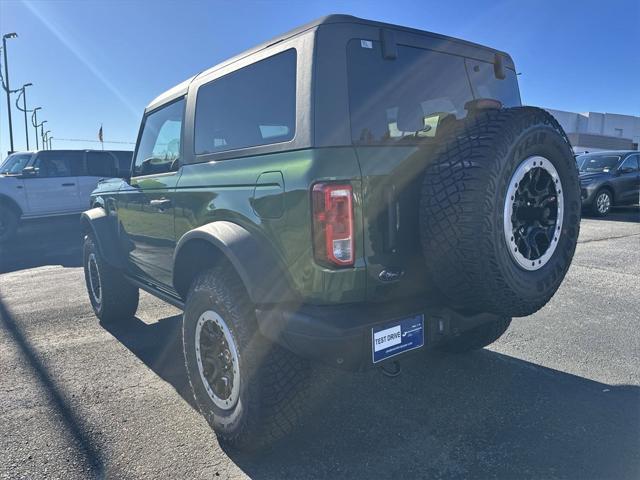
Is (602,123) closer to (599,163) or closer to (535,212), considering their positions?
(599,163)

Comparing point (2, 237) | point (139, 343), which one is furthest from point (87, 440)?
point (2, 237)

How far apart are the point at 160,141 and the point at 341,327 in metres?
2.43

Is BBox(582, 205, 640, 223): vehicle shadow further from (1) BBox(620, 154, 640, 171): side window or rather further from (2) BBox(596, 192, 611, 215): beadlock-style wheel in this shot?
(1) BBox(620, 154, 640, 171): side window

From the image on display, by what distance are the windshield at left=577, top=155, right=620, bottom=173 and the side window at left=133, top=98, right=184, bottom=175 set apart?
11489 mm

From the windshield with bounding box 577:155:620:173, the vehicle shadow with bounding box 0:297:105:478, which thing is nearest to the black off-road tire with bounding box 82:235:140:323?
the vehicle shadow with bounding box 0:297:105:478

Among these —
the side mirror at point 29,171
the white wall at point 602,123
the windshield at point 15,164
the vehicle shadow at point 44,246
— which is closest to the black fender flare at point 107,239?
the vehicle shadow at point 44,246

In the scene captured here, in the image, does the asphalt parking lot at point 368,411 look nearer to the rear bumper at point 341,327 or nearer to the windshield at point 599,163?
the rear bumper at point 341,327

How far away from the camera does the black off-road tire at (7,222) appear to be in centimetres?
1030

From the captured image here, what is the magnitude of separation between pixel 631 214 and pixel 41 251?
14143 mm

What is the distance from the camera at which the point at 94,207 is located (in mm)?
4707

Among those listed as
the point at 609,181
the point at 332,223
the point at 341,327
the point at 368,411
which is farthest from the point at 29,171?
the point at 609,181

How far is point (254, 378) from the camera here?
2.17 m

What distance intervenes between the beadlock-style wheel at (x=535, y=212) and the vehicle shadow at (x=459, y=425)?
98 centimetres

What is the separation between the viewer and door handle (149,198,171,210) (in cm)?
308
